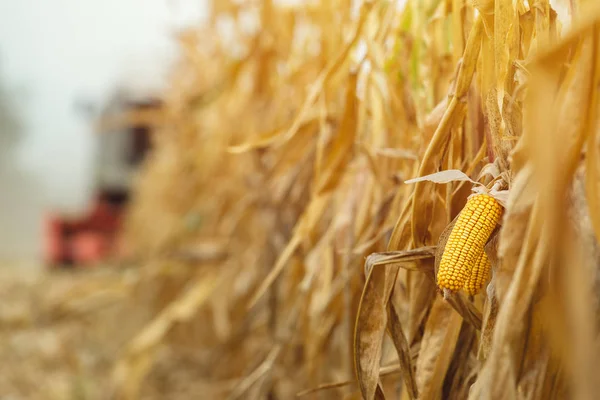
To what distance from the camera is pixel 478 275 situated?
0.37m

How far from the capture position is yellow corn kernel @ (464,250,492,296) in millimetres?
365

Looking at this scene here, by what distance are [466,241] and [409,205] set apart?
9 centimetres

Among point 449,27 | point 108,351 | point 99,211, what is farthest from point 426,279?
point 99,211

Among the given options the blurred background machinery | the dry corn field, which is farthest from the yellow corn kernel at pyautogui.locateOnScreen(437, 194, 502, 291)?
the blurred background machinery

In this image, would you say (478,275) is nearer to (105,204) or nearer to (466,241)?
(466,241)

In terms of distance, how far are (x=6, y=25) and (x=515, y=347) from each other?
12.5 metres

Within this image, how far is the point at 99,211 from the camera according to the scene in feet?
13.3

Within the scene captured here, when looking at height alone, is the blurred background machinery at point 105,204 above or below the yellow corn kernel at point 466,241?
below

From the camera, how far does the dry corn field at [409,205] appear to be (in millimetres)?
298

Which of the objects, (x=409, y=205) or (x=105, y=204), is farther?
(x=105, y=204)

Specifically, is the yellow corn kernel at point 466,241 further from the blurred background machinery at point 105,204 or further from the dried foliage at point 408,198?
the blurred background machinery at point 105,204

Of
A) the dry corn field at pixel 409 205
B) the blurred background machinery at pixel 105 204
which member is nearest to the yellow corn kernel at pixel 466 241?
the dry corn field at pixel 409 205

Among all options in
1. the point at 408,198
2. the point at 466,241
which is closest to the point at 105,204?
the point at 408,198

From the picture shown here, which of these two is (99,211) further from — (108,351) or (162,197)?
(108,351)
